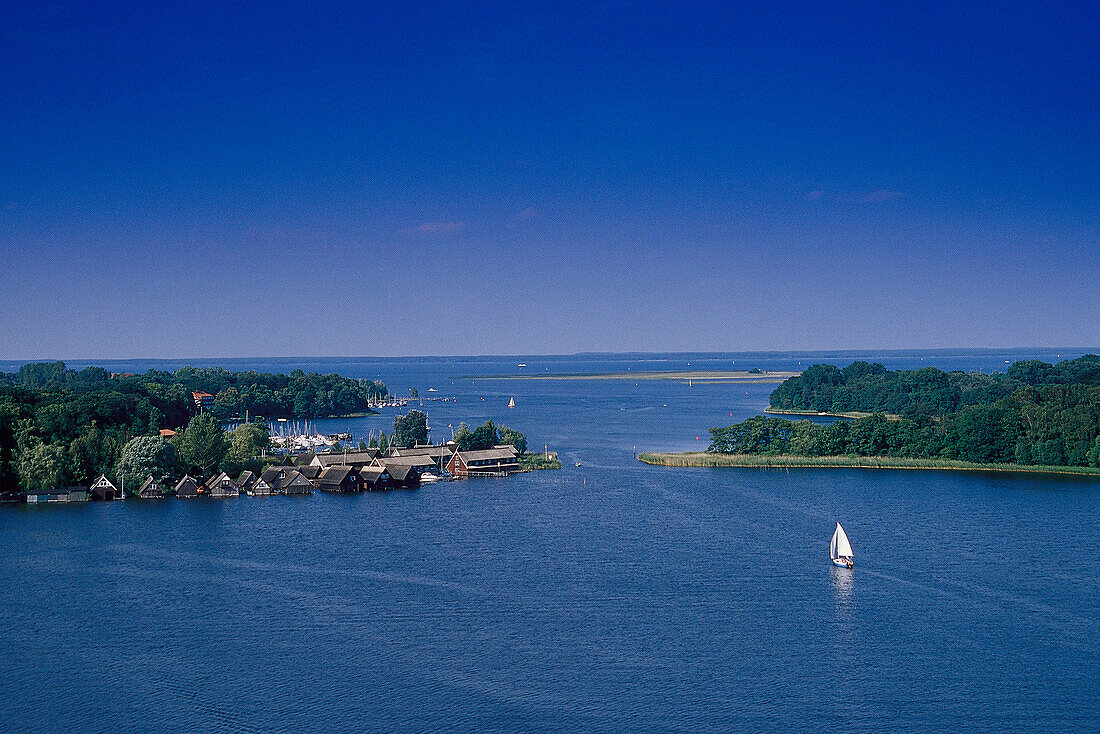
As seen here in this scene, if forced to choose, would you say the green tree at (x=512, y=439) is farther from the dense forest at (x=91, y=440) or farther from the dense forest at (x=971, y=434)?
the dense forest at (x=91, y=440)

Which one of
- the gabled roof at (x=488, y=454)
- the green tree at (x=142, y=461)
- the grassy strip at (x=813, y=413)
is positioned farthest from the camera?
the grassy strip at (x=813, y=413)

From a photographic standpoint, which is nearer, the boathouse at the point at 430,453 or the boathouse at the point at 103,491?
the boathouse at the point at 103,491

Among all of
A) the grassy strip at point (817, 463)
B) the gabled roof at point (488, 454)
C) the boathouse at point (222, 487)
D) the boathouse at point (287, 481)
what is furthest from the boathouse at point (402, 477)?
the grassy strip at point (817, 463)

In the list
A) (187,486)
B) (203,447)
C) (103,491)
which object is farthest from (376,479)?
(103,491)

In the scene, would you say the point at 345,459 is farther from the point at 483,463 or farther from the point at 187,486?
the point at 187,486

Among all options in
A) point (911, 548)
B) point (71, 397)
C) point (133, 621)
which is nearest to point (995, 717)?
point (911, 548)

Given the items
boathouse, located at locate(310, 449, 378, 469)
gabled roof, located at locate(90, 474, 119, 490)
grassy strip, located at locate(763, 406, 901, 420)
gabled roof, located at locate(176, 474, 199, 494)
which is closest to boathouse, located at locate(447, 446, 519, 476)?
boathouse, located at locate(310, 449, 378, 469)
